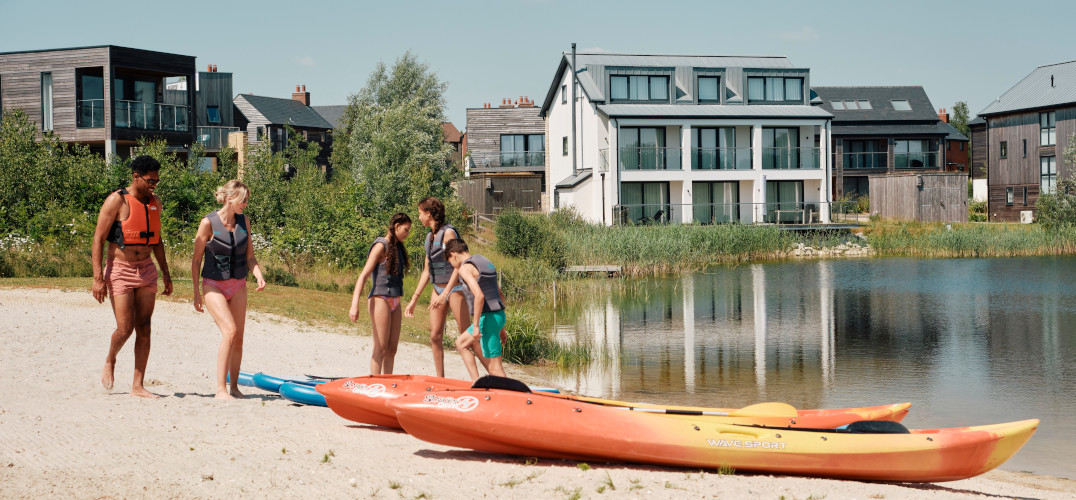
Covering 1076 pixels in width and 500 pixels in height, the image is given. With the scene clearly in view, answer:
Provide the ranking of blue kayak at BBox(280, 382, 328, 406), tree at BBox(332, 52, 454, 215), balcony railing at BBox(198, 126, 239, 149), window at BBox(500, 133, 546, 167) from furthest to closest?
window at BBox(500, 133, 546, 167) < balcony railing at BBox(198, 126, 239, 149) < tree at BBox(332, 52, 454, 215) < blue kayak at BBox(280, 382, 328, 406)

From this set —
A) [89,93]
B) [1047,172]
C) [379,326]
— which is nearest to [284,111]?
[89,93]

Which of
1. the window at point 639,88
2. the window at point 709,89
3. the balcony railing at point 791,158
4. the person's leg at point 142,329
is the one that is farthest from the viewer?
the window at point 709,89

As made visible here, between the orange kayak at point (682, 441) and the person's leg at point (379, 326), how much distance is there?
1.72m

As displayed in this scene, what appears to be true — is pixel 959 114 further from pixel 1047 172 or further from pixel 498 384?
pixel 498 384

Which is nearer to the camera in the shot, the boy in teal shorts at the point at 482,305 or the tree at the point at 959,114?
the boy in teal shorts at the point at 482,305

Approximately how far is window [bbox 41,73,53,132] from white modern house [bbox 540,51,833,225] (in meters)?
23.4

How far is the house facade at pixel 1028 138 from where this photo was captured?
175 feet

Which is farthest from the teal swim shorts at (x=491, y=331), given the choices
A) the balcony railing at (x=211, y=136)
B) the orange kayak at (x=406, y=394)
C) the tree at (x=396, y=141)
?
the balcony railing at (x=211, y=136)

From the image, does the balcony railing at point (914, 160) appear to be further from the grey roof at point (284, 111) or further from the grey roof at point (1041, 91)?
the grey roof at point (284, 111)

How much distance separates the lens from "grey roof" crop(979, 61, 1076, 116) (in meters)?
53.8

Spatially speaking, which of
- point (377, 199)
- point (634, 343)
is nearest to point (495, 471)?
point (634, 343)

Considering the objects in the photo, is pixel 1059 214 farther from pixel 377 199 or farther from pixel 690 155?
pixel 377 199

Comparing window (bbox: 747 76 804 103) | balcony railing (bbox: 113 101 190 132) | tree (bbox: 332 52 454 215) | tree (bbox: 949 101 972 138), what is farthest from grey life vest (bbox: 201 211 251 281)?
tree (bbox: 949 101 972 138)

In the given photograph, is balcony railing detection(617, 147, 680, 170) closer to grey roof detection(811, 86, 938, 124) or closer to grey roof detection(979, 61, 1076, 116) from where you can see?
grey roof detection(811, 86, 938, 124)
